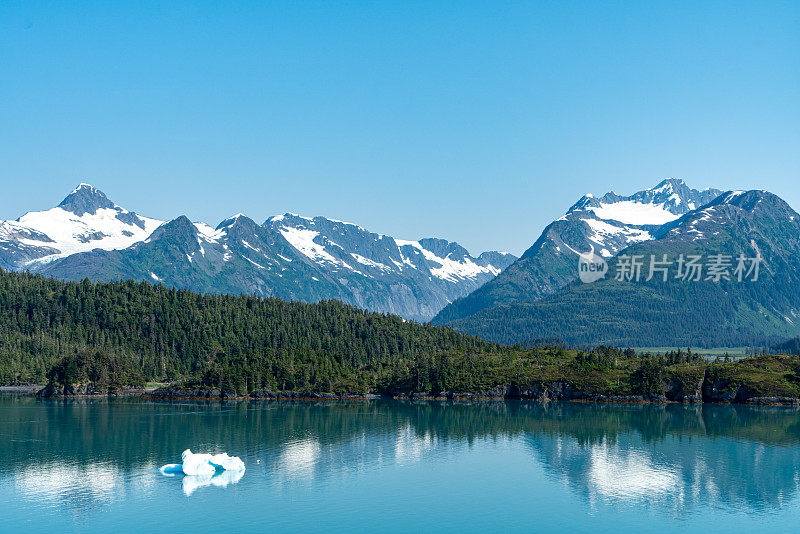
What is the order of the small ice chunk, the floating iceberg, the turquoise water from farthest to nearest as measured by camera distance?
the small ice chunk → the floating iceberg → the turquoise water

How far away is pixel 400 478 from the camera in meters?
122

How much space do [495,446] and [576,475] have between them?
31.5 metres

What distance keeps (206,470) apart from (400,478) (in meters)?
31.3

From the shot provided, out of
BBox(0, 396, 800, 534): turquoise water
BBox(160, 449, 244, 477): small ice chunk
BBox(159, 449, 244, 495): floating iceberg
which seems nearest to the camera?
BBox(0, 396, 800, 534): turquoise water

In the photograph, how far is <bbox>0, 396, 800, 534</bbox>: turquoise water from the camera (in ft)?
317

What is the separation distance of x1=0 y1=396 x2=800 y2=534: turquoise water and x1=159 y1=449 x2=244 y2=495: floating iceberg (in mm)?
1517

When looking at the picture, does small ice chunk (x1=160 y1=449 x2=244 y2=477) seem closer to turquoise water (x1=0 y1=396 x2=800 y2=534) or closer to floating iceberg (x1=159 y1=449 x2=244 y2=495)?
floating iceberg (x1=159 y1=449 x2=244 y2=495)

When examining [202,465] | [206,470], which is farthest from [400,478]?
[202,465]

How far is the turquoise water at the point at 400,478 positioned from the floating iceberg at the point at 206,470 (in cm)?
152

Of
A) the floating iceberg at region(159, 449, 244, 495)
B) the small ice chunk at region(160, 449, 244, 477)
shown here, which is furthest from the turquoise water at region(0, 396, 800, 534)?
the small ice chunk at region(160, 449, 244, 477)

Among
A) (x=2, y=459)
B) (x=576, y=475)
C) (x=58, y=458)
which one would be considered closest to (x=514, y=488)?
(x=576, y=475)

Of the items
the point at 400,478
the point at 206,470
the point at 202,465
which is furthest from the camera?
the point at 400,478

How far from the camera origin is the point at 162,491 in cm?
10869

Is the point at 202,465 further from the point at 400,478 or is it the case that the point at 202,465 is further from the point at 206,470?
the point at 400,478
